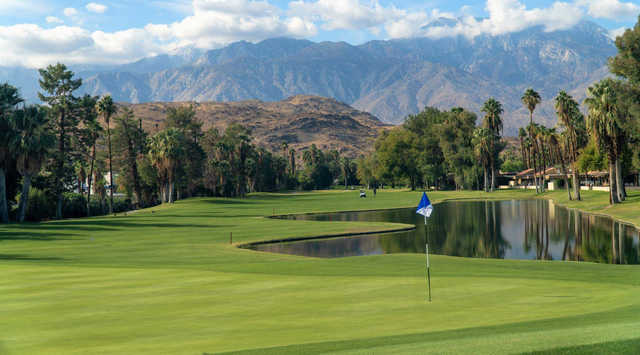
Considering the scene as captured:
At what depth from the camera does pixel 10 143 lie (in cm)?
6225

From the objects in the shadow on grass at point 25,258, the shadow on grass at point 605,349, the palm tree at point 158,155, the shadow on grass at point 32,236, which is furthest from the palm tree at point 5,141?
the shadow on grass at point 605,349

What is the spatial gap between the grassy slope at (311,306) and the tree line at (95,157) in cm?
3942

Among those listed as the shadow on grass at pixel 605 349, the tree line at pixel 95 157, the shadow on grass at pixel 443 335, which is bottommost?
the shadow on grass at pixel 443 335

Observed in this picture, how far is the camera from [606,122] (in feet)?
224

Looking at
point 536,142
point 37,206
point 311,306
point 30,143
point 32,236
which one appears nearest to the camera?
point 311,306

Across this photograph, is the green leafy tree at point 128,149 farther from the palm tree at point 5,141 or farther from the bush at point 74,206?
the palm tree at point 5,141

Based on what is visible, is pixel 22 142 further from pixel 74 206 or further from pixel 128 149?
pixel 128 149

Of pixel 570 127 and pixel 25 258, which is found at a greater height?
pixel 570 127

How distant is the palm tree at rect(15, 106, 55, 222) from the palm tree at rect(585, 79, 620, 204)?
213 ft

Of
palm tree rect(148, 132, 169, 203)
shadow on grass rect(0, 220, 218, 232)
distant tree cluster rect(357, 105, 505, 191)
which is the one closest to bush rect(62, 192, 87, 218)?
palm tree rect(148, 132, 169, 203)

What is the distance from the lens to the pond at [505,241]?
3628cm

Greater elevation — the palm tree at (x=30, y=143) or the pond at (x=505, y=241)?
the palm tree at (x=30, y=143)

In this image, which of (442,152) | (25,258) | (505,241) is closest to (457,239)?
(505,241)

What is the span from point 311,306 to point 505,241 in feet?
102
